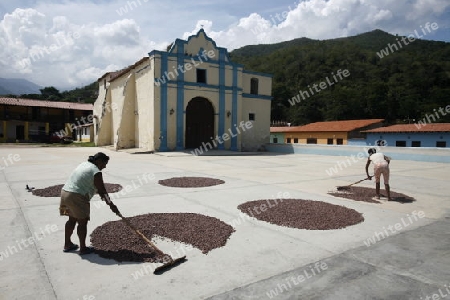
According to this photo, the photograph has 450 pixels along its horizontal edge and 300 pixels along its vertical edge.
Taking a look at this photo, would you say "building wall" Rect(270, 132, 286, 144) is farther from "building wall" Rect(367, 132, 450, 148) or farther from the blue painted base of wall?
the blue painted base of wall

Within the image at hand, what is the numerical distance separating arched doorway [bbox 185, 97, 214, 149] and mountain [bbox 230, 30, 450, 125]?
85.6 ft

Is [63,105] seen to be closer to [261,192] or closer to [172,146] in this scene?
[172,146]

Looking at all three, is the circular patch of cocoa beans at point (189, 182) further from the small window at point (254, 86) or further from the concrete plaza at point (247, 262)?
the small window at point (254, 86)

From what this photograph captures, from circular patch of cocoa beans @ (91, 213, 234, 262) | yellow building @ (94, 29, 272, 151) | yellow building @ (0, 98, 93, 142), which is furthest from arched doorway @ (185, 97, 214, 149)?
yellow building @ (0, 98, 93, 142)

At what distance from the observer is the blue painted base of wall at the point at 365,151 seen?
17875 millimetres

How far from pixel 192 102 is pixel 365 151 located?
13.5 metres

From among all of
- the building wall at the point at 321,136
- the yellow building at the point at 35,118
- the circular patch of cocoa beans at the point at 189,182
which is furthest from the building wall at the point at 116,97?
the building wall at the point at 321,136

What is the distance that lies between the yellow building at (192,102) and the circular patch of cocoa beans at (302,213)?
56.6 feet

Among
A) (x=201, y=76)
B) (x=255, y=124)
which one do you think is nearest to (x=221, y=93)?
(x=201, y=76)

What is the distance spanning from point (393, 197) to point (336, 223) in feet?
10.7

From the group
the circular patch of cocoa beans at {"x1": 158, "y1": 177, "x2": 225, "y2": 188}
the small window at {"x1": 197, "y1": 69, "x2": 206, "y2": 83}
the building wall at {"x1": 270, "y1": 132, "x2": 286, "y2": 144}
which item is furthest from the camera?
the building wall at {"x1": 270, "y1": 132, "x2": 286, "y2": 144}

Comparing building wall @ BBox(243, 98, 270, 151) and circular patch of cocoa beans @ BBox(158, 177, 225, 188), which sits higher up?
building wall @ BBox(243, 98, 270, 151)

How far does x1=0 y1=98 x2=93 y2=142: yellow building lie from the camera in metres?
40.6

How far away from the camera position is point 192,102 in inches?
998
